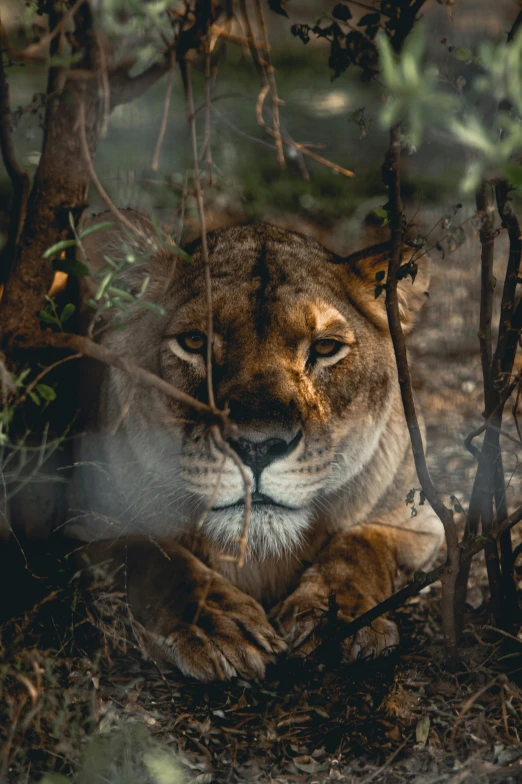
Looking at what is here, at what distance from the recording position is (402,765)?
2.29 m

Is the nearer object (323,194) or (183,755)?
(183,755)

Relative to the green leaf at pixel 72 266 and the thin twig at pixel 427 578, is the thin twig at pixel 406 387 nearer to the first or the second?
the thin twig at pixel 427 578

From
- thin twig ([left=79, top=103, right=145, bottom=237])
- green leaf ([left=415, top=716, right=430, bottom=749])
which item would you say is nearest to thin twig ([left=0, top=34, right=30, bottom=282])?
thin twig ([left=79, top=103, right=145, bottom=237])

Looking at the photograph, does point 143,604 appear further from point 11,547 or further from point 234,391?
point 234,391

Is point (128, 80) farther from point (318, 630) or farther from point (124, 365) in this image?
point (318, 630)

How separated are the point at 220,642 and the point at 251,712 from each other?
21cm

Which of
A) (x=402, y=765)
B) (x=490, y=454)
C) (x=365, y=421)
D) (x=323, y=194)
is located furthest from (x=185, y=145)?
(x=402, y=765)

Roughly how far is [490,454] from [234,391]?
742 mm

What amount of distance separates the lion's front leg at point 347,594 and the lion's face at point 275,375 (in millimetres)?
158

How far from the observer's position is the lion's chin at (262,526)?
2.70 metres

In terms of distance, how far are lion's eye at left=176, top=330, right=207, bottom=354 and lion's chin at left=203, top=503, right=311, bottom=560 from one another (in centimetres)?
53

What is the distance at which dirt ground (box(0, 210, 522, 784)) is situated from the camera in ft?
7.03

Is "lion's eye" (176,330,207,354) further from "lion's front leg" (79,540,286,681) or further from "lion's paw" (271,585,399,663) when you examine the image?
"lion's paw" (271,585,399,663)

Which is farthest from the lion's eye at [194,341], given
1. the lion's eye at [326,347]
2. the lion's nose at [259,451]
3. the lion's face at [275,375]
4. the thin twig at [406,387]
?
the thin twig at [406,387]
